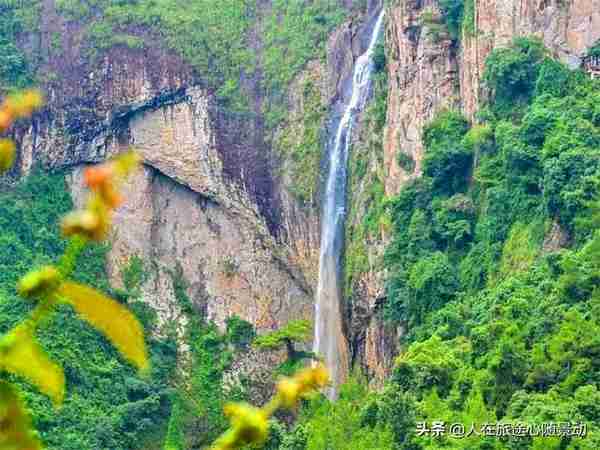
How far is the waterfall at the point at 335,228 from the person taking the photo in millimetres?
30547

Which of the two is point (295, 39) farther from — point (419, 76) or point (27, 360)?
point (27, 360)

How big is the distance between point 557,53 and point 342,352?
8.41 meters

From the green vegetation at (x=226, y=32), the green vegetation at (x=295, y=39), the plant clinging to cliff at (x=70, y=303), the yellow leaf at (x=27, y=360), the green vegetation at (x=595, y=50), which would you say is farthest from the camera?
the green vegetation at (x=226, y=32)

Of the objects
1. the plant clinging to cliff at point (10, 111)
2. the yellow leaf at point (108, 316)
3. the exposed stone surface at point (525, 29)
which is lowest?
the yellow leaf at point (108, 316)

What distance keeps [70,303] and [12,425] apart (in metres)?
0.20

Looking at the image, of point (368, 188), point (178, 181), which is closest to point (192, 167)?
point (178, 181)

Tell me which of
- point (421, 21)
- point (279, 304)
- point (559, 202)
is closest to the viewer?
point (559, 202)

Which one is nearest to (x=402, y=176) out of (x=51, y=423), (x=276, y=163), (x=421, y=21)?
(x=421, y=21)

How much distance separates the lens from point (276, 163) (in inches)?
1282

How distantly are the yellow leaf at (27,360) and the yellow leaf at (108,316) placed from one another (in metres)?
0.10

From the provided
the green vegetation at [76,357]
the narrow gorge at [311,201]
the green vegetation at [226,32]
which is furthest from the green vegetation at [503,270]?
the green vegetation at [226,32]

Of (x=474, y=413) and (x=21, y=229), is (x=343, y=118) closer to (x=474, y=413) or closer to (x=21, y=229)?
(x=21, y=229)

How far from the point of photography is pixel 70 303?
88.2 inches

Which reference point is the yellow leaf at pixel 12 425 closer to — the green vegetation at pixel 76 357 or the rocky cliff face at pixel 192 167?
the green vegetation at pixel 76 357
